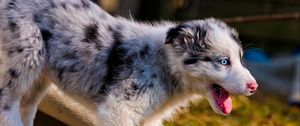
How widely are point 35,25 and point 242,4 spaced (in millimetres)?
9833

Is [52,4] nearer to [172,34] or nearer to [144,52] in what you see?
[144,52]

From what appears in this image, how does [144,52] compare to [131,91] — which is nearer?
[131,91]

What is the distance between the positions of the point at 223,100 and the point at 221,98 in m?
0.02

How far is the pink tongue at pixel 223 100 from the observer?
231 inches

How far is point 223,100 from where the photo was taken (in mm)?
A: 5898

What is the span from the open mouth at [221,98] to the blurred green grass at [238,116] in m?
1.68

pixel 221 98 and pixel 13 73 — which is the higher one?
pixel 221 98

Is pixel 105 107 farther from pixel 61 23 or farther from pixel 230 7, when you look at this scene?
pixel 230 7

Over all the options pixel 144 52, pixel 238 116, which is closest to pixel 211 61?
pixel 144 52

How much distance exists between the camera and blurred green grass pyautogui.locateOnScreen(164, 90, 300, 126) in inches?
323

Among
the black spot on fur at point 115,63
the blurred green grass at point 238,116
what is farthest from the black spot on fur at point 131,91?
the blurred green grass at point 238,116

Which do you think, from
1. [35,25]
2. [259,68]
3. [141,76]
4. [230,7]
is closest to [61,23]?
[35,25]

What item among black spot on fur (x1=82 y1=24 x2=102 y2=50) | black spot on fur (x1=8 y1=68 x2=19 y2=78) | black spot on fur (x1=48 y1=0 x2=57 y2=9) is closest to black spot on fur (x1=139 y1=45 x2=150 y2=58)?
black spot on fur (x1=82 y1=24 x2=102 y2=50)

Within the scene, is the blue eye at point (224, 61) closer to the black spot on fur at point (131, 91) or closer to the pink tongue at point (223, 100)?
the pink tongue at point (223, 100)
